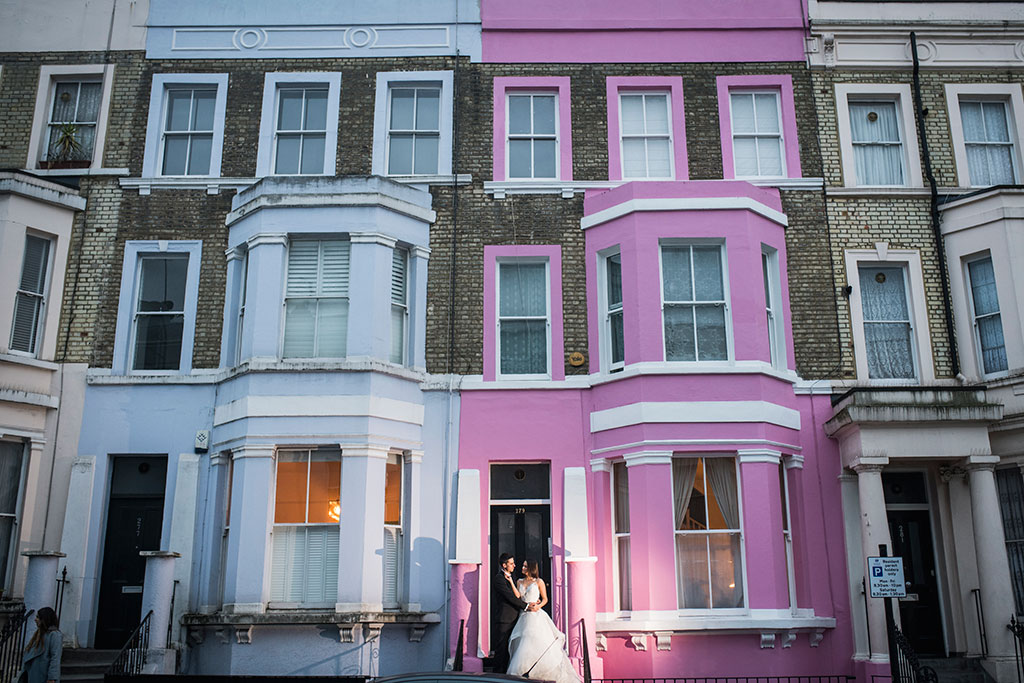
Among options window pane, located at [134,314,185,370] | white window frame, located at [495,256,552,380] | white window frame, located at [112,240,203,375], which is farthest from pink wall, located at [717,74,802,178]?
window pane, located at [134,314,185,370]

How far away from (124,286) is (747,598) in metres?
10.7

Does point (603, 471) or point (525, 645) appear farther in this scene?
point (603, 471)

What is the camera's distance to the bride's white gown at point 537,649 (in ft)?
36.7

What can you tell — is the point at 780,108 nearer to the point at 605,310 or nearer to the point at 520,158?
the point at 520,158

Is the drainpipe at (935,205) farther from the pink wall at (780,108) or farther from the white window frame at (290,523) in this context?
the white window frame at (290,523)

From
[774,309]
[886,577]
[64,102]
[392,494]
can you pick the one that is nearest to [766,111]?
[774,309]

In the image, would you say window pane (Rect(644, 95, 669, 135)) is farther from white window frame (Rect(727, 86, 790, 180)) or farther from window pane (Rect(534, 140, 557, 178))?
window pane (Rect(534, 140, 557, 178))

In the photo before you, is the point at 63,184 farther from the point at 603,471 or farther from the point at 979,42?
the point at 979,42

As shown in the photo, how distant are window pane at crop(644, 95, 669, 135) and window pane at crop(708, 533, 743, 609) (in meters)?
6.86

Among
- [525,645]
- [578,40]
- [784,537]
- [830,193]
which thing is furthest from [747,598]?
[578,40]

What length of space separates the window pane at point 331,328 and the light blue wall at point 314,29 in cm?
462

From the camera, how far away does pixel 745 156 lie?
16.2 metres

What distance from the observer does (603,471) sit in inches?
566

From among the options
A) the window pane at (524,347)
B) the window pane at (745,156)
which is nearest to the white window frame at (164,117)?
the window pane at (524,347)
